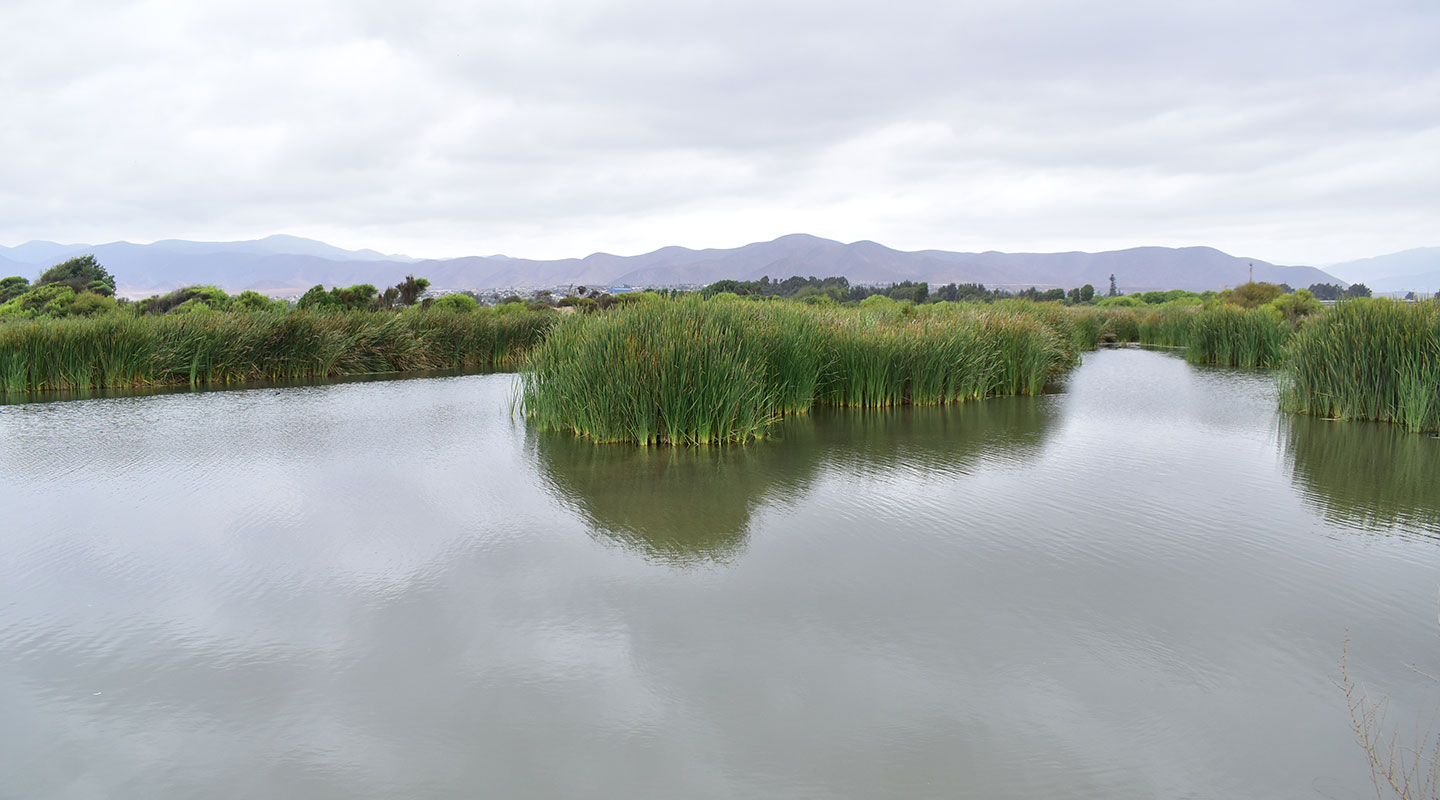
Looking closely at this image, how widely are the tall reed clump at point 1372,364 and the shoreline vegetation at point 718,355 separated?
2 centimetres

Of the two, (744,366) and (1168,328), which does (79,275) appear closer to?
(744,366)

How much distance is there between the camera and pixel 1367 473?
23.2ft

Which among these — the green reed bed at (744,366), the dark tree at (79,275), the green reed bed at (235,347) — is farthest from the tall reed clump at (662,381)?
the dark tree at (79,275)

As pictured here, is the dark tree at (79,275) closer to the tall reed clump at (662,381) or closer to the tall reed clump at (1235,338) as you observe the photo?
the tall reed clump at (662,381)

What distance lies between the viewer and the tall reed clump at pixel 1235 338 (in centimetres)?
1715

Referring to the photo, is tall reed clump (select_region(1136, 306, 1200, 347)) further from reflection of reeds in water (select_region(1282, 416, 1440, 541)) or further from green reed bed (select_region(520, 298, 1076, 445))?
reflection of reeds in water (select_region(1282, 416, 1440, 541))

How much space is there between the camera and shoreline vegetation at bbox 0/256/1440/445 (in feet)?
27.3

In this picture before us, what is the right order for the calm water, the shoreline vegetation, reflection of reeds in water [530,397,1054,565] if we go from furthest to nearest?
the shoreline vegetation < reflection of reeds in water [530,397,1054,565] < the calm water

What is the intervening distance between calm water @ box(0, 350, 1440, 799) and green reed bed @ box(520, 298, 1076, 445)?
2.71 feet

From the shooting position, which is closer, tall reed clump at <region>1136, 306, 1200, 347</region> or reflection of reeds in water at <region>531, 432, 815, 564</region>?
reflection of reeds in water at <region>531, 432, 815, 564</region>

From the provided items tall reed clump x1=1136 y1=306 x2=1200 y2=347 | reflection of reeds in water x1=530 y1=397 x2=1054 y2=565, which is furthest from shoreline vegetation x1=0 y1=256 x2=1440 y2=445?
tall reed clump x1=1136 y1=306 x2=1200 y2=347

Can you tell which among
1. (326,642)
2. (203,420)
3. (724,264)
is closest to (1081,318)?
(203,420)

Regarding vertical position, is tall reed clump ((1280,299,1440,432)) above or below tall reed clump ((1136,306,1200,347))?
below

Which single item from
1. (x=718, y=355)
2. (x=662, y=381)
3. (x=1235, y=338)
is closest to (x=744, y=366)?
(x=718, y=355)
